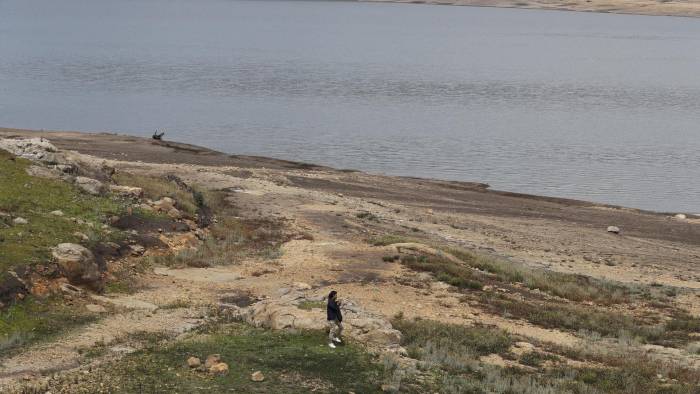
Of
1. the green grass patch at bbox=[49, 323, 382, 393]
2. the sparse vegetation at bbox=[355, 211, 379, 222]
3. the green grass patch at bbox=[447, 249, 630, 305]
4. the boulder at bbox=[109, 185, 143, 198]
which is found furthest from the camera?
the sparse vegetation at bbox=[355, 211, 379, 222]

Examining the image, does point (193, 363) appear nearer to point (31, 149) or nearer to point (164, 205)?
point (164, 205)

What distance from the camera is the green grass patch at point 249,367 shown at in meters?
17.8

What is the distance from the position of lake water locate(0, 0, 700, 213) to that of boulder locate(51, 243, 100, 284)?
1532 inches

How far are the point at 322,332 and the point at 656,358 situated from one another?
30.2ft

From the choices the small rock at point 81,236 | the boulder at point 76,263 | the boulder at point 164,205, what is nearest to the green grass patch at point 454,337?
the boulder at point 76,263

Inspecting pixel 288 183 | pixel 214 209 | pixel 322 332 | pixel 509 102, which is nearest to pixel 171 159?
pixel 288 183

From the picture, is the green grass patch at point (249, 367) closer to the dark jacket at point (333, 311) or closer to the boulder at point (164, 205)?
the dark jacket at point (333, 311)

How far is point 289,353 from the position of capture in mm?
20062

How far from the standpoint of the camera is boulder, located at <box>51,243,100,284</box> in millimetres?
24562

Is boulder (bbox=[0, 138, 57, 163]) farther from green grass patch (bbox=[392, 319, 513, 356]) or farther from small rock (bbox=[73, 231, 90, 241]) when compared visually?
green grass patch (bbox=[392, 319, 513, 356])

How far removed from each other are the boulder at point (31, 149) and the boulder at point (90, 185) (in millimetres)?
1936

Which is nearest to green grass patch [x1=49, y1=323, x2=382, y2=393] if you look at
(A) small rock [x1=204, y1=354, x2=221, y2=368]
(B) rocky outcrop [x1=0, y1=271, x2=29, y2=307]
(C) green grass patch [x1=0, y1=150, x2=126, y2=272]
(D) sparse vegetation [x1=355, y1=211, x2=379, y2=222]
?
(A) small rock [x1=204, y1=354, x2=221, y2=368]

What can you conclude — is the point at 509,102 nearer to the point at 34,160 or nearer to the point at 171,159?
the point at 171,159

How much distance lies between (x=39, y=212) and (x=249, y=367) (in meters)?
12.5
